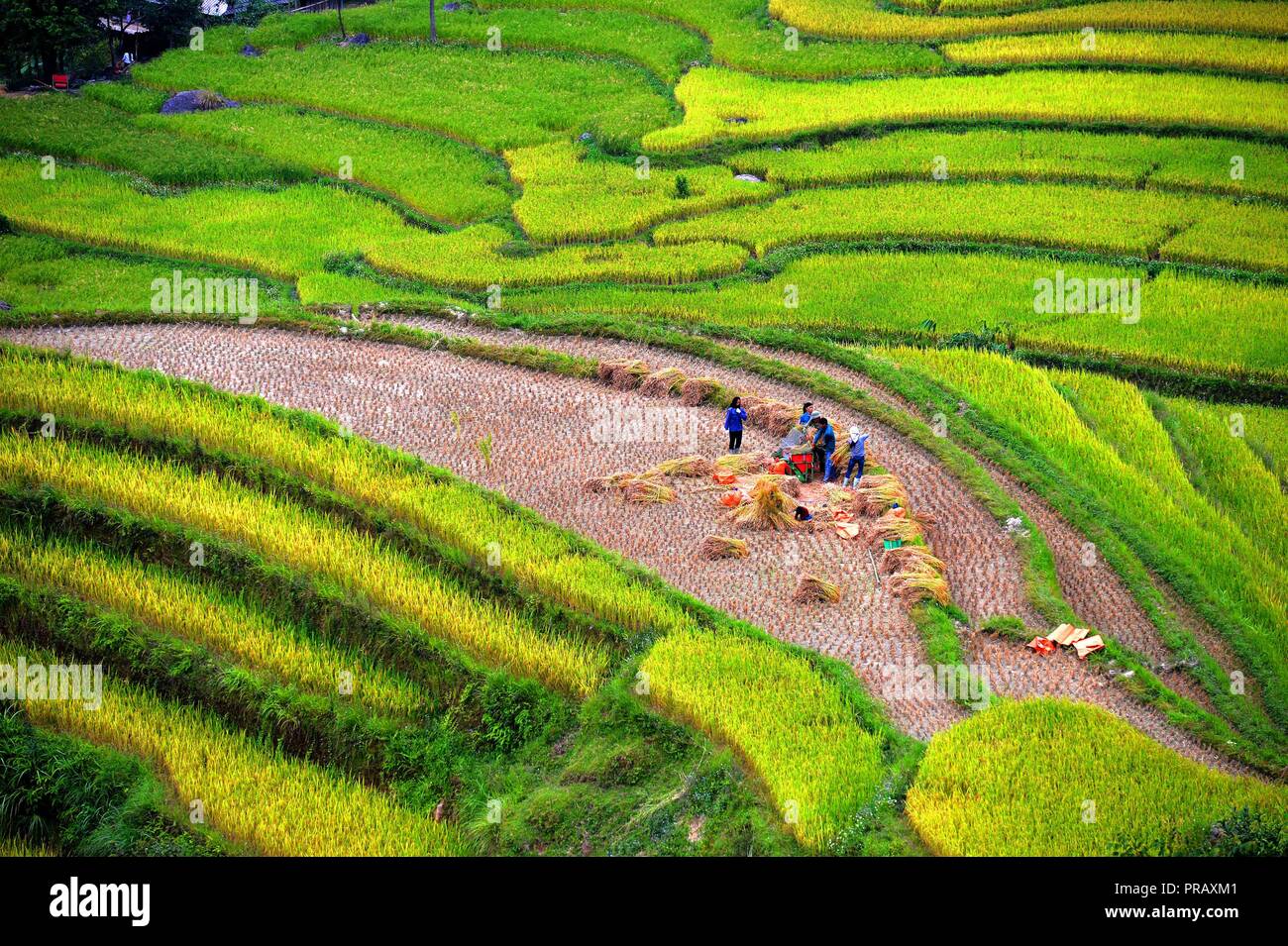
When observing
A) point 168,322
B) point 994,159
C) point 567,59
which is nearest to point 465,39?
point 567,59

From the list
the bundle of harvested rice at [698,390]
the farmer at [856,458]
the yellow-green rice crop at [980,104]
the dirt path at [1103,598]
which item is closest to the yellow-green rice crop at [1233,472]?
the dirt path at [1103,598]

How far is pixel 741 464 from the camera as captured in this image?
50.9ft

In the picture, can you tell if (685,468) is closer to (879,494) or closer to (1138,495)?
(879,494)

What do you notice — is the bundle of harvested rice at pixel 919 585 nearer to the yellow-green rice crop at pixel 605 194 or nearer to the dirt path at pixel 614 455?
the dirt path at pixel 614 455

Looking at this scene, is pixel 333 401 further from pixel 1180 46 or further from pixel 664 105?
pixel 1180 46

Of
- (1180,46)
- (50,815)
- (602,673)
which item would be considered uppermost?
(1180,46)

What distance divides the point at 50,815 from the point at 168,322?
9495 millimetres

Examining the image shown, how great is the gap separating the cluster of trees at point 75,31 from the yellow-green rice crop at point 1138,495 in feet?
71.5

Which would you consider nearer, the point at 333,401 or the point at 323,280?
the point at 333,401

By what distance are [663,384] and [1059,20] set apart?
19.7m

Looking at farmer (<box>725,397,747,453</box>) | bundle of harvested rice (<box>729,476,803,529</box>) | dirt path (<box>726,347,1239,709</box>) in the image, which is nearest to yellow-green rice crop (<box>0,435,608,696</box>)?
bundle of harvested rice (<box>729,476,803,529</box>)

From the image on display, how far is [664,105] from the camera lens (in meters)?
29.6

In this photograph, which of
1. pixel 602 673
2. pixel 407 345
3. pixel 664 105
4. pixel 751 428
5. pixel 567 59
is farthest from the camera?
pixel 567 59

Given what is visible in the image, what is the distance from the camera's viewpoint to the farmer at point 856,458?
588 inches
